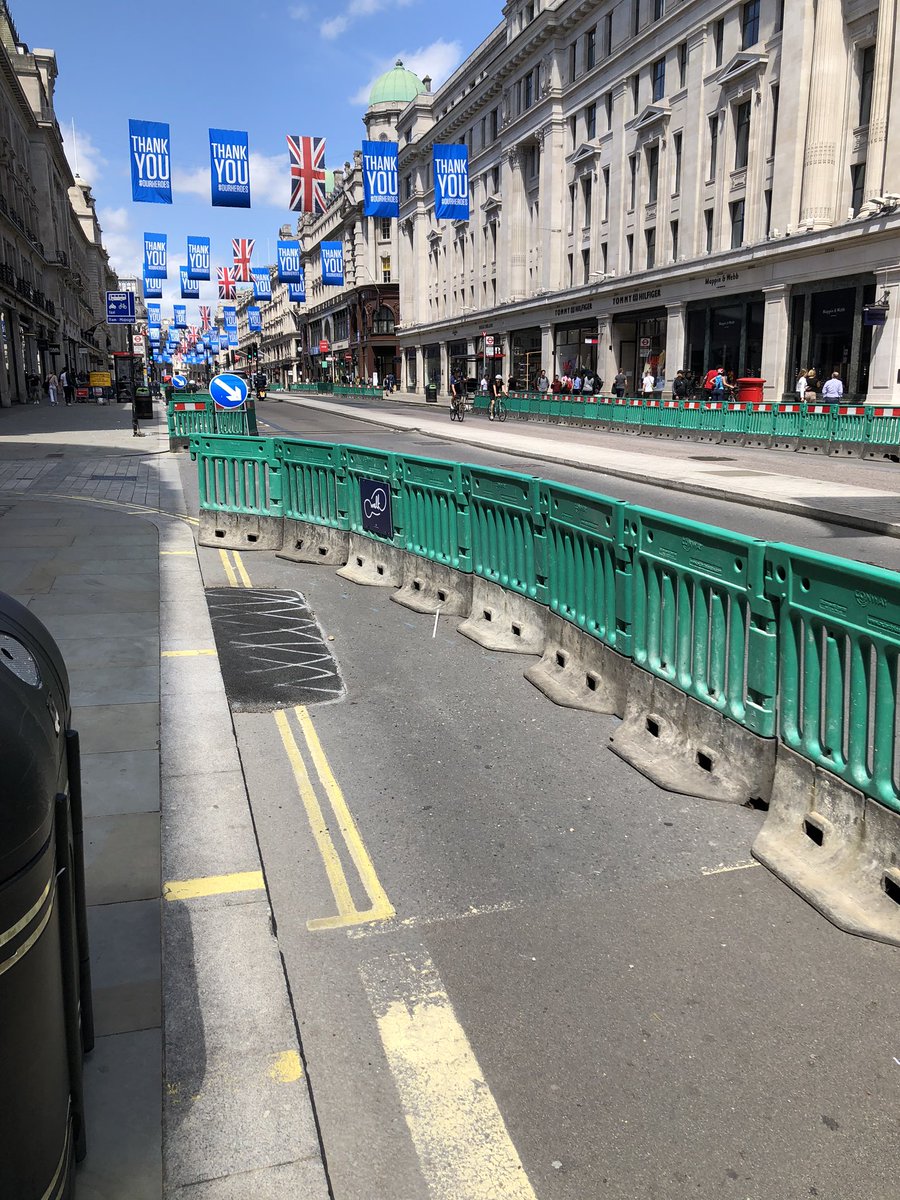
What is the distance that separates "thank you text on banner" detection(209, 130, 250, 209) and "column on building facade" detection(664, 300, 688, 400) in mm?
23038

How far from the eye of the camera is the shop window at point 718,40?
40.7 meters

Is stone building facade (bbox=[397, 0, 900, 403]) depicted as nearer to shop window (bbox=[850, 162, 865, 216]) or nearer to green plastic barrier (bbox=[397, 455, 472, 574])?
shop window (bbox=[850, 162, 865, 216])

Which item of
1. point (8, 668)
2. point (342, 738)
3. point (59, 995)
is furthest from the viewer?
point (342, 738)

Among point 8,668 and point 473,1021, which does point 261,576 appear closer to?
point 473,1021

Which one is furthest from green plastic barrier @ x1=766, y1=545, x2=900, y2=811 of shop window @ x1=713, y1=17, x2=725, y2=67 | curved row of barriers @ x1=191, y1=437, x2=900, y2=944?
shop window @ x1=713, y1=17, x2=725, y2=67

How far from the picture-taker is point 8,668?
1939 millimetres

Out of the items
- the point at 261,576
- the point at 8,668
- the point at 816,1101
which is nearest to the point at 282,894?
A: the point at 816,1101

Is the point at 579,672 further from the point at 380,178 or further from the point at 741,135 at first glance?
the point at 741,135

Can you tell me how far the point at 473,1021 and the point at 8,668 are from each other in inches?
85.1

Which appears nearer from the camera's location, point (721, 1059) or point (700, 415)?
point (721, 1059)

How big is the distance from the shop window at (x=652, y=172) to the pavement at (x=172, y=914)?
42895 mm

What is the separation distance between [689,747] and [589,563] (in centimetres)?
166

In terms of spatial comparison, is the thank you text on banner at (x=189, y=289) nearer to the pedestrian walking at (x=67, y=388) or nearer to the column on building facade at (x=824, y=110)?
the pedestrian walking at (x=67, y=388)

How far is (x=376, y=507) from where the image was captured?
10320 millimetres
